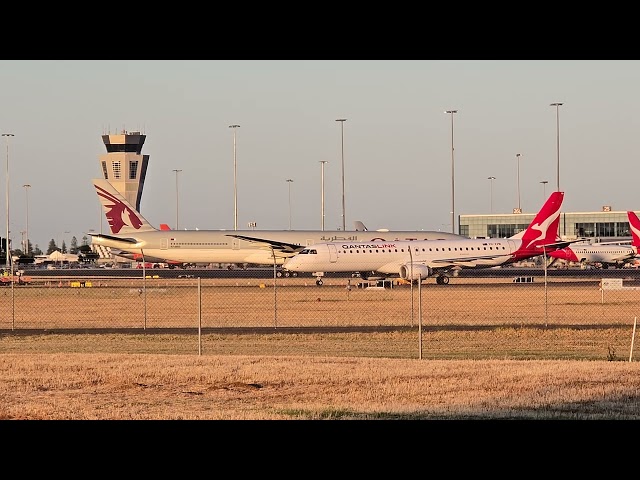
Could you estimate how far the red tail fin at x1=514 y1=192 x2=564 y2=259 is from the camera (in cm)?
6675

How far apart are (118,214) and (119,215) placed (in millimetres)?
141

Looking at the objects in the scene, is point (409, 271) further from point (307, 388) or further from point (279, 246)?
point (307, 388)

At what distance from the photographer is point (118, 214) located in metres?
96.9

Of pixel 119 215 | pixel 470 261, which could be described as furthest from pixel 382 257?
pixel 119 215

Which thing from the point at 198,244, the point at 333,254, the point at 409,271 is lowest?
the point at 409,271

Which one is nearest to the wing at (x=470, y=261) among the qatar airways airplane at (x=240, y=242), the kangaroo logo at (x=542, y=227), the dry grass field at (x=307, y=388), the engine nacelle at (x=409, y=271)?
the engine nacelle at (x=409, y=271)

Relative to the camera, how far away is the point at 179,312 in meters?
40.9

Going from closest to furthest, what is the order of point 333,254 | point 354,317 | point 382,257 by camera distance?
point 354,317, point 333,254, point 382,257

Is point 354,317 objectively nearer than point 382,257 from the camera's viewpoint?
Yes

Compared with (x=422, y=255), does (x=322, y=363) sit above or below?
below

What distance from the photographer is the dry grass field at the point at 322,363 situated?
690 inches

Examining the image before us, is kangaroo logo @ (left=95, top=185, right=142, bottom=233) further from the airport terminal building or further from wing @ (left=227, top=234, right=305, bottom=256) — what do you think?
the airport terminal building
